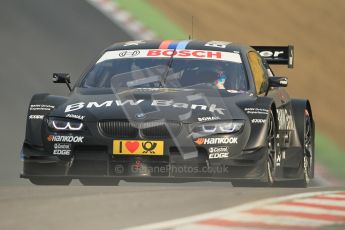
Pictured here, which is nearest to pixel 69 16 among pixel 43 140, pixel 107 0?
pixel 107 0

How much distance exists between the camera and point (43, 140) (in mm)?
9750

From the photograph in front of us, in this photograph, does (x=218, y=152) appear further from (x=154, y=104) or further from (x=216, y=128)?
(x=154, y=104)

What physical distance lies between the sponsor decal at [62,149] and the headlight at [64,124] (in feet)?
→ 0.45

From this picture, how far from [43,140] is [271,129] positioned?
202 centimetres

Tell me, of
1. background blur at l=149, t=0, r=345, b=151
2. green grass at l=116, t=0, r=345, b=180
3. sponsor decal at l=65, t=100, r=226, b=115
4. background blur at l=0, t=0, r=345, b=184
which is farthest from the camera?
background blur at l=149, t=0, r=345, b=151

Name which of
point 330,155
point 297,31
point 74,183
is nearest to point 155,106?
point 74,183

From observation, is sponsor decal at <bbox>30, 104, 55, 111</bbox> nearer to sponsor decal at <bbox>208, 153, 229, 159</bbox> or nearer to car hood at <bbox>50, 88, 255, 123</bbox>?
car hood at <bbox>50, 88, 255, 123</bbox>

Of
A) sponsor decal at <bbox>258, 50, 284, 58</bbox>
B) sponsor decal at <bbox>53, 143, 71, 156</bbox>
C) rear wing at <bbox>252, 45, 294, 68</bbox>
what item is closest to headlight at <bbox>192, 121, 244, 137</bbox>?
sponsor decal at <bbox>53, 143, 71, 156</bbox>

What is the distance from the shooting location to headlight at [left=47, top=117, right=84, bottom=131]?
9.67 metres

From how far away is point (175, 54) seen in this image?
11242mm

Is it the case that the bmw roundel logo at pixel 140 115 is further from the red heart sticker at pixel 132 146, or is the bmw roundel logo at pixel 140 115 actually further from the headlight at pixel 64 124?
the headlight at pixel 64 124

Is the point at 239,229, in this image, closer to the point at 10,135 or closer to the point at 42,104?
the point at 42,104

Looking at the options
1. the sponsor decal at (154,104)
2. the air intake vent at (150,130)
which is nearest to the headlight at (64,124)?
the sponsor decal at (154,104)

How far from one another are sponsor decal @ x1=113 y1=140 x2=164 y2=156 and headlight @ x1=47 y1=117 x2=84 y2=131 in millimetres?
398
